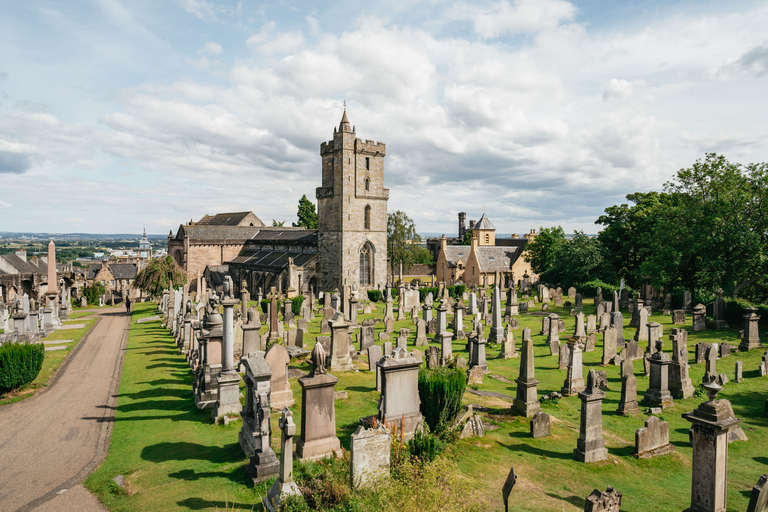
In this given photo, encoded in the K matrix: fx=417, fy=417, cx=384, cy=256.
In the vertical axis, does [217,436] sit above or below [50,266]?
below

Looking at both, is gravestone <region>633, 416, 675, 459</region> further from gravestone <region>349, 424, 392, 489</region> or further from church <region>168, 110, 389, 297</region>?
church <region>168, 110, 389, 297</region>

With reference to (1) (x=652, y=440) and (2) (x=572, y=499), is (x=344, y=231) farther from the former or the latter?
(2) (x=572, y=499)

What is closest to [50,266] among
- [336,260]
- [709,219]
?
[336,260]

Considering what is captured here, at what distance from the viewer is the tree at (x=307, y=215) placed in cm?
6297

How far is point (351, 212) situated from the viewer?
3775cm

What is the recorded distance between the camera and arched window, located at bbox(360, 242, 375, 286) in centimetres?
3897

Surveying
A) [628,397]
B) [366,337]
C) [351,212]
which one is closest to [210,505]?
[628,397]

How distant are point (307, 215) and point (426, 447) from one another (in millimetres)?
57799

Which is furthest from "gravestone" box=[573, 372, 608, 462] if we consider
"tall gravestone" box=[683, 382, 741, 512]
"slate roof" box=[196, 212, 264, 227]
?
Answer: "slate roof" box=[196, 212, 264, 227]

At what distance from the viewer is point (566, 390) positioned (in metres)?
12.1

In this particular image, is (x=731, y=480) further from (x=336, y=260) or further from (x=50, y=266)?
(x=50, y=266)

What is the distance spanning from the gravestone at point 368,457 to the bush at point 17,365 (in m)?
12.3

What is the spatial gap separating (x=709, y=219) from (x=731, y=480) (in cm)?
1897

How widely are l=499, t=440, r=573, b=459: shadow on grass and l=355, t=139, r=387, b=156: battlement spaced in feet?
106
